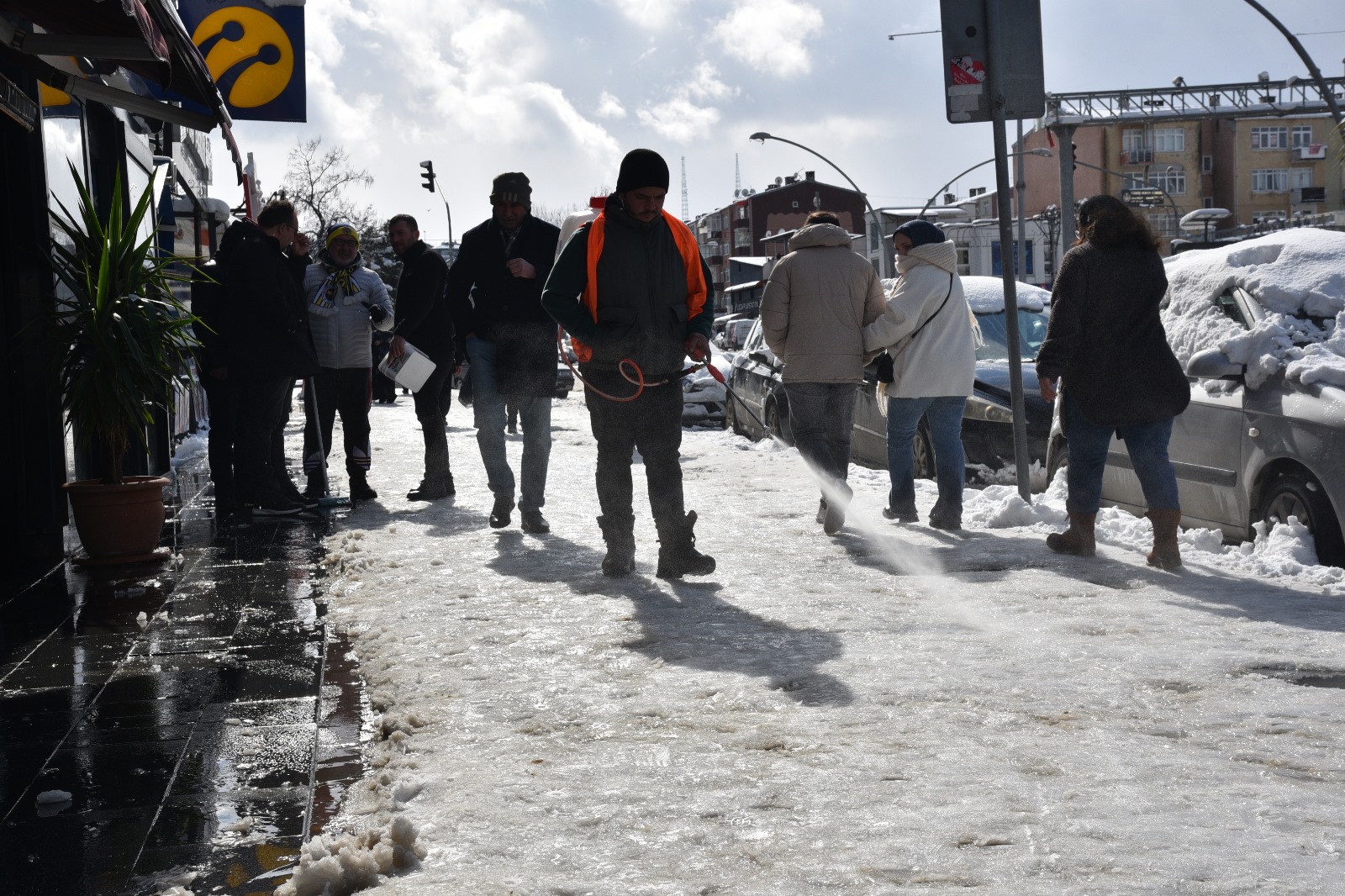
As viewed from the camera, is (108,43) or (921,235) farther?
(921,235)

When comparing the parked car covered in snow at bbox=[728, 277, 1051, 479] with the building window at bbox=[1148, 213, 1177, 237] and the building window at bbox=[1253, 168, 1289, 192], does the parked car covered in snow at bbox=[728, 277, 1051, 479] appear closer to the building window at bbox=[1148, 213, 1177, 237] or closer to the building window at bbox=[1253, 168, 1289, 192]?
the building window at bbox=[1148, 213, 1177, 237]

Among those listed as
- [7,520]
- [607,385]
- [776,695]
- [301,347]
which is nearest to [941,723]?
[776,695]

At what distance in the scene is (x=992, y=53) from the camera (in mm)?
8141

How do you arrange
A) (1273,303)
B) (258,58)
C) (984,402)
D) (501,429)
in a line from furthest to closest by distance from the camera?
(258,58), (984,402), (501,429), (1273,303)

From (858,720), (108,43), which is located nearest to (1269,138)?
(108,43)

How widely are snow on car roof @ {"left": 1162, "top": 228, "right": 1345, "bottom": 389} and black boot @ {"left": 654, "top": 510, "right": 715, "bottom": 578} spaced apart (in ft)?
9.37

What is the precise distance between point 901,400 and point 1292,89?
37.3 m

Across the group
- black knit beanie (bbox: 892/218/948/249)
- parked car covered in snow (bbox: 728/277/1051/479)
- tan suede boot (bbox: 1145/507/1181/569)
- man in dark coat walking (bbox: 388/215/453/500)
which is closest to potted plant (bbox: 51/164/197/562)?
man in dark coat walking (bbox: 388/215/453/500)

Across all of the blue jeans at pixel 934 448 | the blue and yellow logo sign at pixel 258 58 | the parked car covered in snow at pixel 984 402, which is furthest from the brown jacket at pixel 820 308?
the blue and yellow logo sign at pixel 258 58

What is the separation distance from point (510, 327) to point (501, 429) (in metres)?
0.66

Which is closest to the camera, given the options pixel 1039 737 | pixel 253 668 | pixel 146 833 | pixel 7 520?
pixel 146 833

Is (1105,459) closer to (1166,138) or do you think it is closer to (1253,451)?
(1253,451)

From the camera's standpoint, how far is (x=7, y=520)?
6816mm

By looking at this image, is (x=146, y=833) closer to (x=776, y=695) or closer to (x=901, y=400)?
(x=776, y=695)
